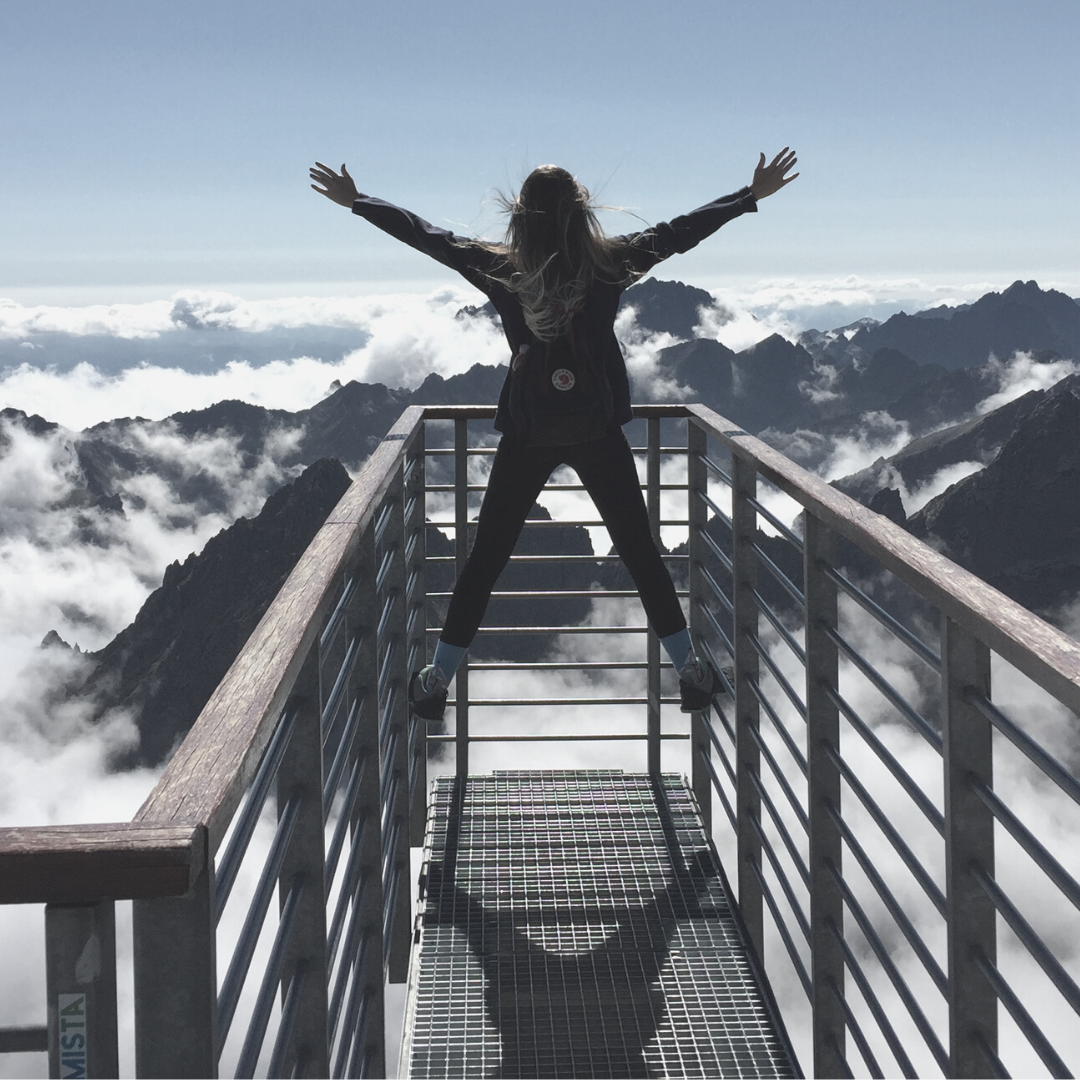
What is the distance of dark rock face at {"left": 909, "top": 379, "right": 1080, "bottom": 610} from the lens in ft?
308

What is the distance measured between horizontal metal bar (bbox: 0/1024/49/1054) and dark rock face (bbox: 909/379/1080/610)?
9785 cm

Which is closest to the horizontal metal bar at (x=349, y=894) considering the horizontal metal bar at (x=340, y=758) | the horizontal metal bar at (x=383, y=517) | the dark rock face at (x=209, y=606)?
the horizontal metal bar at (x=340, y=758)

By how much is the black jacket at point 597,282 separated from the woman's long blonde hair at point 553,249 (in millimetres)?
55

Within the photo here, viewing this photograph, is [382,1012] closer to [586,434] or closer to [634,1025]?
[634,1025]

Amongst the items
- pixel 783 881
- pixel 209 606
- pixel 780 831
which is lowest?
pixel 209 606

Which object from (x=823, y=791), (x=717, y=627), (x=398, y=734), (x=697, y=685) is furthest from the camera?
(x=717, y=627)

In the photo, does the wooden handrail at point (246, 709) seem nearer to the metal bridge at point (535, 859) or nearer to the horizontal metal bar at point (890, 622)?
the metal bridge at point (535, 859)

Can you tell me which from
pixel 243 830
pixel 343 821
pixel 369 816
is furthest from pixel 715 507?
pixel 243 830

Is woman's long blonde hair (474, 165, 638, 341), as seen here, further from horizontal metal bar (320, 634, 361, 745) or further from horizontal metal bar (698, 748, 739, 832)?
horizontal metal bar (698, 748, 739, 832)

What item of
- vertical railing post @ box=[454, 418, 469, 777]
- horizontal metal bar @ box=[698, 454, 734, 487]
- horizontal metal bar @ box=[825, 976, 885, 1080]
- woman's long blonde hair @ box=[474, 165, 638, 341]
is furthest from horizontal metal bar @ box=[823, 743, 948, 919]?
vertical railing post @ box=[454, 418, 469, 777]

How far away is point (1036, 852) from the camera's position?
129cm

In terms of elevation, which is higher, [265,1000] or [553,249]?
[553,249]

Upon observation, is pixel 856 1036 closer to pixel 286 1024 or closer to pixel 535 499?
pixel 286 1024

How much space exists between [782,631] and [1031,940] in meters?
1.30
